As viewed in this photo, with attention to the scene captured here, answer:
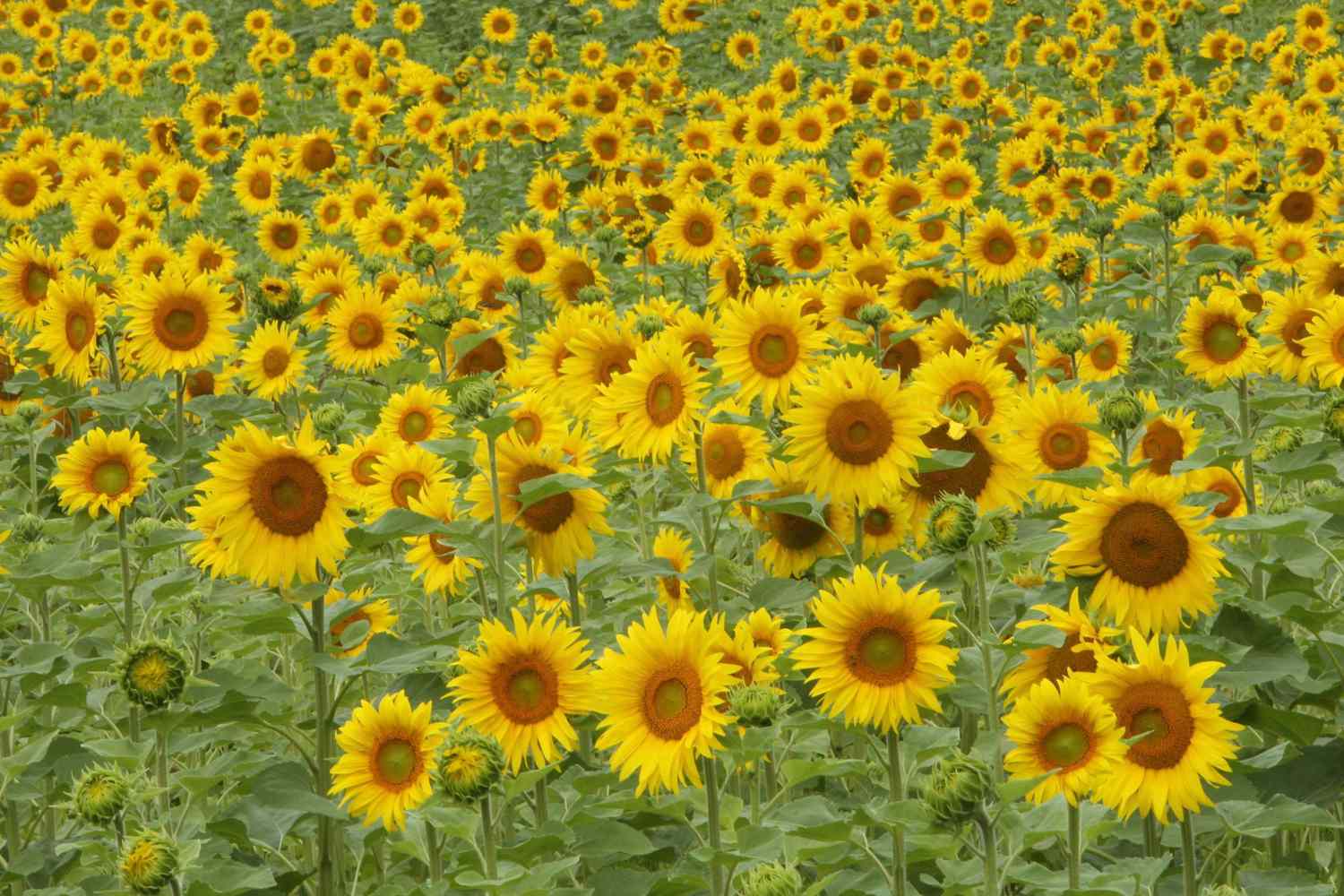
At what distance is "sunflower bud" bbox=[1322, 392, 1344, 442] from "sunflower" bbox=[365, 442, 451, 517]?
2.25 metres

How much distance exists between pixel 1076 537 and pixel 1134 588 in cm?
15

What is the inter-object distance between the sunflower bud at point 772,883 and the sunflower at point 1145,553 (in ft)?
3.13

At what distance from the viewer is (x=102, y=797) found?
2896 millimetres

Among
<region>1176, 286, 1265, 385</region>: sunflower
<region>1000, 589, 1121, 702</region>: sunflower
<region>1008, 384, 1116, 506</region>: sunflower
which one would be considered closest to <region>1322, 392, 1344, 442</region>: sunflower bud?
<region>1008, 384, 1116, 506</region>: sunflower

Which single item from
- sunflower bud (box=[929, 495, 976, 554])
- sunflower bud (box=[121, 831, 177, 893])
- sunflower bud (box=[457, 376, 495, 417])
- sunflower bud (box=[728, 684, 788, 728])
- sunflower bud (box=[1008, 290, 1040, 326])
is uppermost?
sunflower bud (box=[929, 495, 976, 554])

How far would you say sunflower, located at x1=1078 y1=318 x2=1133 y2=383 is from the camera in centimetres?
607

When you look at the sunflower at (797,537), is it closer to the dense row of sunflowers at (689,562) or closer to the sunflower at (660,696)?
the dense row of sunflowers at (689,562)

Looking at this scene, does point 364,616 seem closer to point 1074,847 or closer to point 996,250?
point 1074,847

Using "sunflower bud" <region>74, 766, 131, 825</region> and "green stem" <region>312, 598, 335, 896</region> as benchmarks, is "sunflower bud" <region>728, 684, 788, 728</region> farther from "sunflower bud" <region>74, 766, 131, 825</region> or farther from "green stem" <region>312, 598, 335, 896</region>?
"sunflower bud" <region>74, 766, 131, 825</region>

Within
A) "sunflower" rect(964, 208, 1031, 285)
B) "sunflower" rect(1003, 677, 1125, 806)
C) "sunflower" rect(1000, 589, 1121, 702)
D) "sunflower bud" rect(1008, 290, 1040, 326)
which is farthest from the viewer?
"sunflower" rect(964, 208, 1031, 285)

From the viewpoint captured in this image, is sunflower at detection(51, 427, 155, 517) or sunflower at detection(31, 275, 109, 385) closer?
sunflower at detection(51, 427, 155, 517)

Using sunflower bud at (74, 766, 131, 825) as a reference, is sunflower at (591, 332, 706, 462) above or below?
above

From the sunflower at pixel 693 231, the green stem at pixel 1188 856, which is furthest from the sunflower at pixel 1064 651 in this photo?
the sunflower at pixel 693 231

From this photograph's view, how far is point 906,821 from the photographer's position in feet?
8.71
